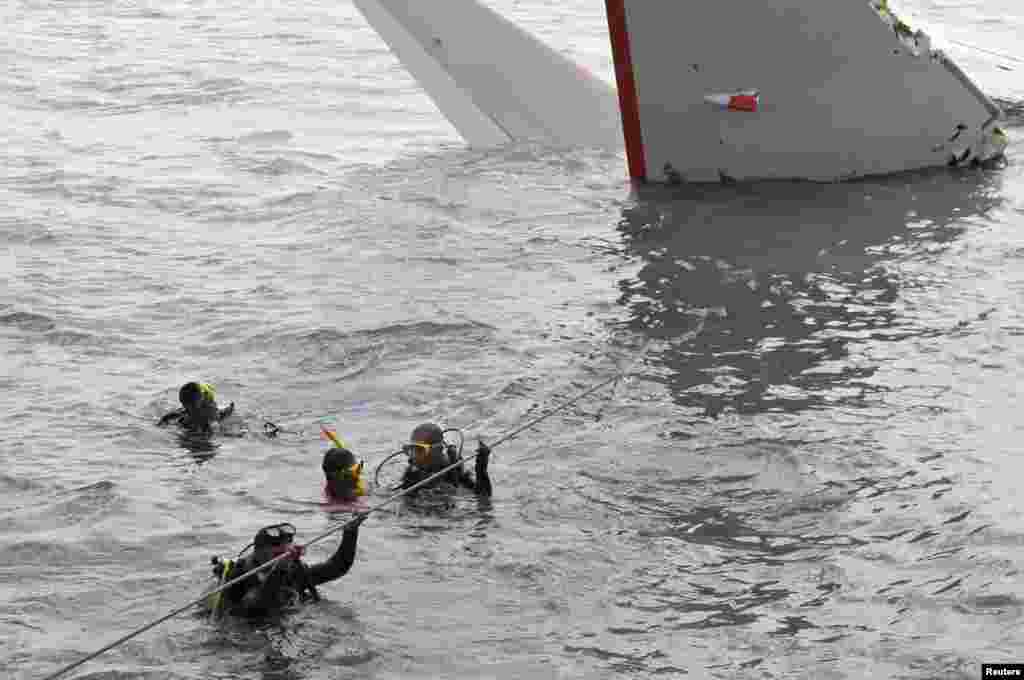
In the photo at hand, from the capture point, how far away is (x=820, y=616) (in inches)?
352

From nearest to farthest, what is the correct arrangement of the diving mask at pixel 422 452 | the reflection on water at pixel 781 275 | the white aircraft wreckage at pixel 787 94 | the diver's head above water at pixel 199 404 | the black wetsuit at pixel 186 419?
the diving mask at pixel 422 452 → the diver's head above water at pixel 199 404 → the black wetsuit at pixel 186 419 → the reflection on water at pixel 781 275 → the white aircraft wreckage at pixel 787 94

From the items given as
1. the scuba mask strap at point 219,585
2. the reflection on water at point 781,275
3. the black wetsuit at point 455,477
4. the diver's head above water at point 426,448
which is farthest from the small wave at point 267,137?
the scuba mask strap at point 219,585

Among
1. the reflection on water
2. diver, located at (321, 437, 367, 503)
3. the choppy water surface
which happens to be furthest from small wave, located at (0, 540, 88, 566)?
the reflection on water

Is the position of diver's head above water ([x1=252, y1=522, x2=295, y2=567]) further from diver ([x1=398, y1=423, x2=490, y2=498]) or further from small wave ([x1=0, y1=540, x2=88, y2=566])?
small wave ([x1=0, y1=540, x2=88, y2=566])

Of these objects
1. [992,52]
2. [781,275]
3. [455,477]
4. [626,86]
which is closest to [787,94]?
[626,86]

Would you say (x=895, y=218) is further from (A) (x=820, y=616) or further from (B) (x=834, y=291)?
(A) (x=820, y=616)

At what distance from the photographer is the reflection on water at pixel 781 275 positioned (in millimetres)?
12914

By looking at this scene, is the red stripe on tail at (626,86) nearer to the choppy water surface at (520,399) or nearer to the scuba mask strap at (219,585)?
the choppy water surface at (520,399)

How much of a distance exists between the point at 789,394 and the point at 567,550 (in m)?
3.49

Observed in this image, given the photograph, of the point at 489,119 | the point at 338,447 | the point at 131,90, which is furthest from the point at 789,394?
the point at 131,90

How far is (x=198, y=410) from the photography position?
11.5 metres

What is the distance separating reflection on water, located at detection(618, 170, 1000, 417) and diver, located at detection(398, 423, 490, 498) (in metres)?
2.69

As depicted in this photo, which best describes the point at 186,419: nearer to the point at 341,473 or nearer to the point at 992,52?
the point at 341,473

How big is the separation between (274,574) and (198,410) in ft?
10.2
